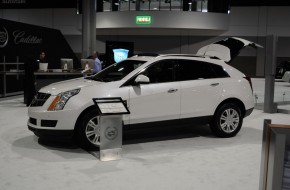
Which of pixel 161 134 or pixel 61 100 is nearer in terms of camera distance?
pixel 61 100

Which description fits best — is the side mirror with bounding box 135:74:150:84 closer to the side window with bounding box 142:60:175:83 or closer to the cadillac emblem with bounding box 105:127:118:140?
the side window with bounding box 142:60:175:83

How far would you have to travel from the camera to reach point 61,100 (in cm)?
577

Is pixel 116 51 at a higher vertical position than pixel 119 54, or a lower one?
higher

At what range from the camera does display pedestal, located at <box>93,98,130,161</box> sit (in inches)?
209

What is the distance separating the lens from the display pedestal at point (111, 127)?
531 cm

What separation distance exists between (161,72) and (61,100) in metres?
1.83

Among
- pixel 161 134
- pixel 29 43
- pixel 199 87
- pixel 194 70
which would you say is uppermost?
pixel 29 43

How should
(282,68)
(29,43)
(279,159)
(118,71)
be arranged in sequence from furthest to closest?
(282,68), (29,43), (118,71), (279,159)

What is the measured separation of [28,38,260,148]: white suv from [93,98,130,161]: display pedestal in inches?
17.0

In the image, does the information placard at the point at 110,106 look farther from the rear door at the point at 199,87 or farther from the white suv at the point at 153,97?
the rear door at the point at 199,87

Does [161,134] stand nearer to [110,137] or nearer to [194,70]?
[194,70]

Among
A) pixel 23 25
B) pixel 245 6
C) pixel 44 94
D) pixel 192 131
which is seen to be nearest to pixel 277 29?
pixel 245 6

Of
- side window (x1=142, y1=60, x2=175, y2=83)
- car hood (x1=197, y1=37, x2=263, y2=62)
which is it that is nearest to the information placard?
side window (x1=142, y1=60, x2=175, y2=83)

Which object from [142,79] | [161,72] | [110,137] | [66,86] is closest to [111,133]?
[110,137]
